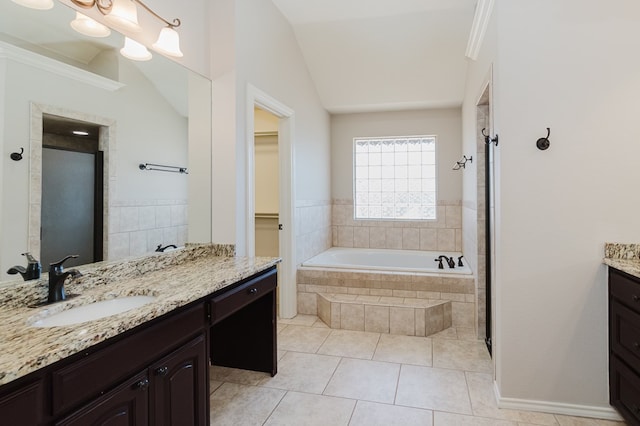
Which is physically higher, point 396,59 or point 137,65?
point 396,59

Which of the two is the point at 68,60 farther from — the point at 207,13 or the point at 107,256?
the point at 207,13

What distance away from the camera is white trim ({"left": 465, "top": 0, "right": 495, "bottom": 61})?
2.33m

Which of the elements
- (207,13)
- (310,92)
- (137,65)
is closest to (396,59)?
(310,92)

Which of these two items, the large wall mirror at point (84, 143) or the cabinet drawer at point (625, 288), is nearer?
the large wall mirror at point (84, 143)

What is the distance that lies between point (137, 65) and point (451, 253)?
397 centimetres

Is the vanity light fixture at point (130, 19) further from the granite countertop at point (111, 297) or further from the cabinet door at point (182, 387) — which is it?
the cabinet door at point (182, 387)

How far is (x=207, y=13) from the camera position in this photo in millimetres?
2525

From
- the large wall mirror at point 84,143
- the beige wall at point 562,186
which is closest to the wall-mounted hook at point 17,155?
the large wall mirror at point 84,143

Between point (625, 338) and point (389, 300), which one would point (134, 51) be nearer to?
point (389, 300)

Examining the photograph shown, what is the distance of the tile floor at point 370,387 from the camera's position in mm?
1968

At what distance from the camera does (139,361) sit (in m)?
1.28

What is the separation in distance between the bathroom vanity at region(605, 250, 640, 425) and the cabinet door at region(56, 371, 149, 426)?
2168 millimetres

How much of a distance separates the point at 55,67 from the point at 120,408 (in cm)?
145

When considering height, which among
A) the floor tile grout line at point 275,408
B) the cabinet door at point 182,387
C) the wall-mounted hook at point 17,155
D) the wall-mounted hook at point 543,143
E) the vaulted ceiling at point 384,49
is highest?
the vaulted ceiling at point 384,49
